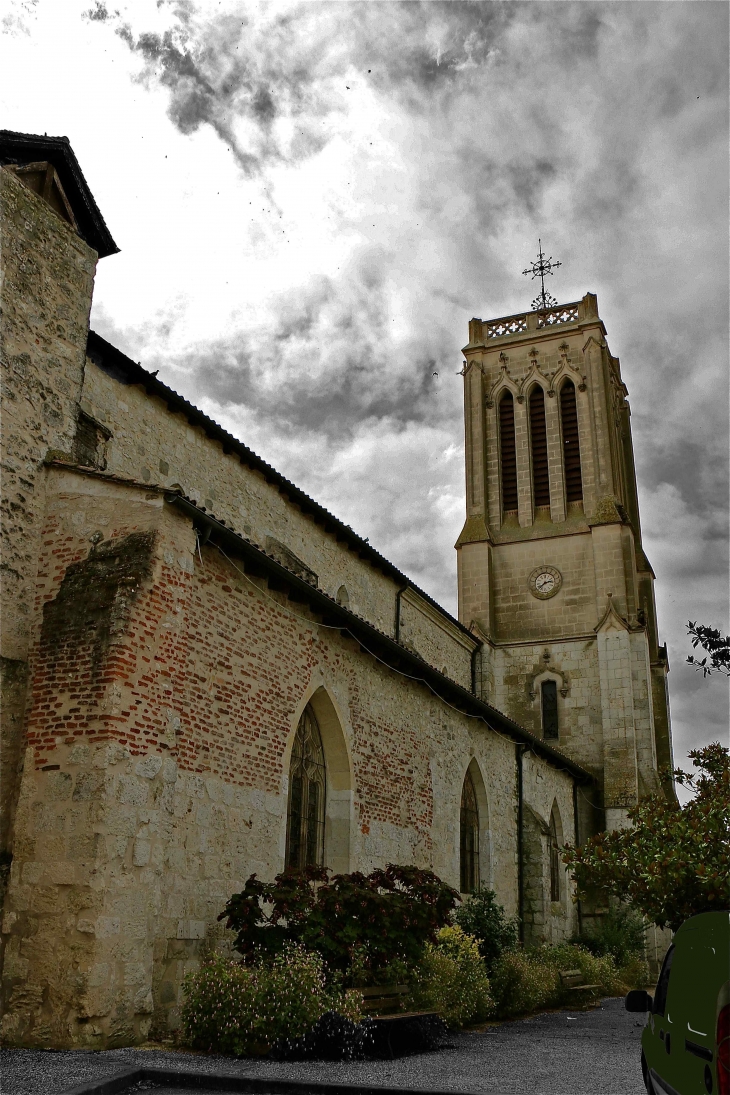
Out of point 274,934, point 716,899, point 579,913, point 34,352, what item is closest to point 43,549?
point 34,352

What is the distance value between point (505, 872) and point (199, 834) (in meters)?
10.7

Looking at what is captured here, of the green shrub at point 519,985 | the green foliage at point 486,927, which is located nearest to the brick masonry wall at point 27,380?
the green shrub at point 519,985

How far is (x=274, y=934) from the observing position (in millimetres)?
9031

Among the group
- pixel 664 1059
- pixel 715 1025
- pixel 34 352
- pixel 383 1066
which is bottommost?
pixel 383 1066

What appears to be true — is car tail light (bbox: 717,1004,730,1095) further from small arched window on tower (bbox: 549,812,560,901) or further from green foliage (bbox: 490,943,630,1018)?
small arched window on tower (bbox: 549,812,560,901)

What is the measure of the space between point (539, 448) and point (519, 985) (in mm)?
20759

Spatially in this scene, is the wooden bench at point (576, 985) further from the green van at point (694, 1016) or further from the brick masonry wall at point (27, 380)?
the green van at point (694, 1016)

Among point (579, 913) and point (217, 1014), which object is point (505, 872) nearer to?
point (579, 913)

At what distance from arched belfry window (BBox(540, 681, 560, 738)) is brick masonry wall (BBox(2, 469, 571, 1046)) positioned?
15336 mm

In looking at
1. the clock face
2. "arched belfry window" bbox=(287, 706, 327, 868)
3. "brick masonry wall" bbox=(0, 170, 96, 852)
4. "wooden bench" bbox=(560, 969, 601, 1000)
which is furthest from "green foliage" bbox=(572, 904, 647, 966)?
"brick masonry wall" bbox=(0, 170, 96, 852)

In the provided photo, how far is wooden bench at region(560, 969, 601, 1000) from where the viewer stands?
1489cm

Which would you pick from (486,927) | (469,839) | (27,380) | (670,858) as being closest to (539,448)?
(469,839)

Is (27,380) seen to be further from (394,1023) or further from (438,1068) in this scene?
(438,1068)

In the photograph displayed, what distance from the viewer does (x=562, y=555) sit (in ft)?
94.3
